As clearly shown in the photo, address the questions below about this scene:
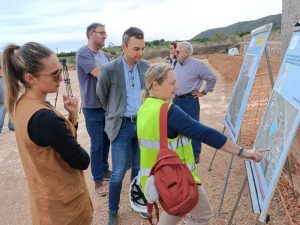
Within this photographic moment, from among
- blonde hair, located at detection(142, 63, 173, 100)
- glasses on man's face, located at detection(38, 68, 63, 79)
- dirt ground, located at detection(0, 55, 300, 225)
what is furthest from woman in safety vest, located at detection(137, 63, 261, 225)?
dirt ground, located at detection(0, 55, 300, 225)

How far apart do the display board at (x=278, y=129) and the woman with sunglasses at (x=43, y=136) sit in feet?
3.67

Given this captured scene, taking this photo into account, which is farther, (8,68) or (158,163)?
(158,163)

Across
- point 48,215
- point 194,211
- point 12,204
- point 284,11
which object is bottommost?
point 12,204

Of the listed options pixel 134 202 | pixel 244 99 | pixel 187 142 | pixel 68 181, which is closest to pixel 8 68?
Result: pixel 68 181

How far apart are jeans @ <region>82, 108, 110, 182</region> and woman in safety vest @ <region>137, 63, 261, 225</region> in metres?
1.98

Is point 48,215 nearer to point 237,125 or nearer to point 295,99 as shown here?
point 295,99

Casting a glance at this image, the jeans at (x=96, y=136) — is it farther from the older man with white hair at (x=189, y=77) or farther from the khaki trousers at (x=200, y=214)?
the khaki trousers at (x=200, y=214)

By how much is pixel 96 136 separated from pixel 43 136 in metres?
2.79

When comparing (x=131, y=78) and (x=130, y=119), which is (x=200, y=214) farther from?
(x=131, y=78)

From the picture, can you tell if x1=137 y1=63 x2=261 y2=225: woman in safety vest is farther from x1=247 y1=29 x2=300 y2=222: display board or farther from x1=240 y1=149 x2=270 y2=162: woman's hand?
x1=247 y1=29 x2=300 y2=222: display board

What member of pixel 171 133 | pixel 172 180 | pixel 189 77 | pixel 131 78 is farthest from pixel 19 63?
pixel 189 77

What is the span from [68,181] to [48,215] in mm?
226

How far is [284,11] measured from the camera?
4270 millimetres

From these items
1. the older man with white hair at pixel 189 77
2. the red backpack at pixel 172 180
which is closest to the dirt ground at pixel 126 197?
the older man with white hair at pixel 189 77
